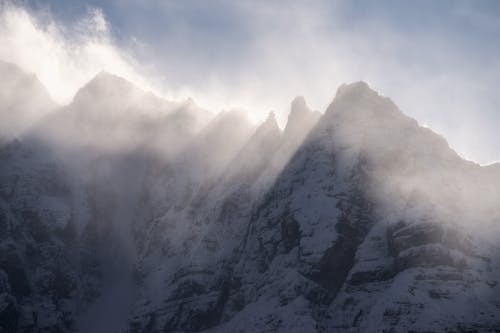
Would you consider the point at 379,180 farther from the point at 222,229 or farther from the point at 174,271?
the point at 174,271

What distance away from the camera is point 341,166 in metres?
186

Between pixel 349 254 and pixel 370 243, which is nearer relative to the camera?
pixel 370 243

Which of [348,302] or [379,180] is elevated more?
[379,180]

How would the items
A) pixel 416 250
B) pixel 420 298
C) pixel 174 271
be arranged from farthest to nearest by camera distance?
pixel 174 271, pixel 416 250, pixel 420 298

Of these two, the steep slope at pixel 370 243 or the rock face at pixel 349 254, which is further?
the rock face at pixel 349 254

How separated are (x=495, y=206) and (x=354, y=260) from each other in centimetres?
3737

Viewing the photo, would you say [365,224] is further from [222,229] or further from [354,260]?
[222,229]

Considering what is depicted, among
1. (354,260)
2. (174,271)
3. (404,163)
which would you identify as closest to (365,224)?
(354,260)

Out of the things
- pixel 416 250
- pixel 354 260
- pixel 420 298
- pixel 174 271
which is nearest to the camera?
pixel 420 298

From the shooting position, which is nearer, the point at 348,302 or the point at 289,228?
the point at 348,302

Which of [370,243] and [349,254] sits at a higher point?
[370,243]

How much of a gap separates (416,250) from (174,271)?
72.4 m

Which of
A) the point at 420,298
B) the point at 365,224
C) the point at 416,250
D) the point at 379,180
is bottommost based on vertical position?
the point at 420,298

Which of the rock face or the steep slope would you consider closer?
the steep slope
